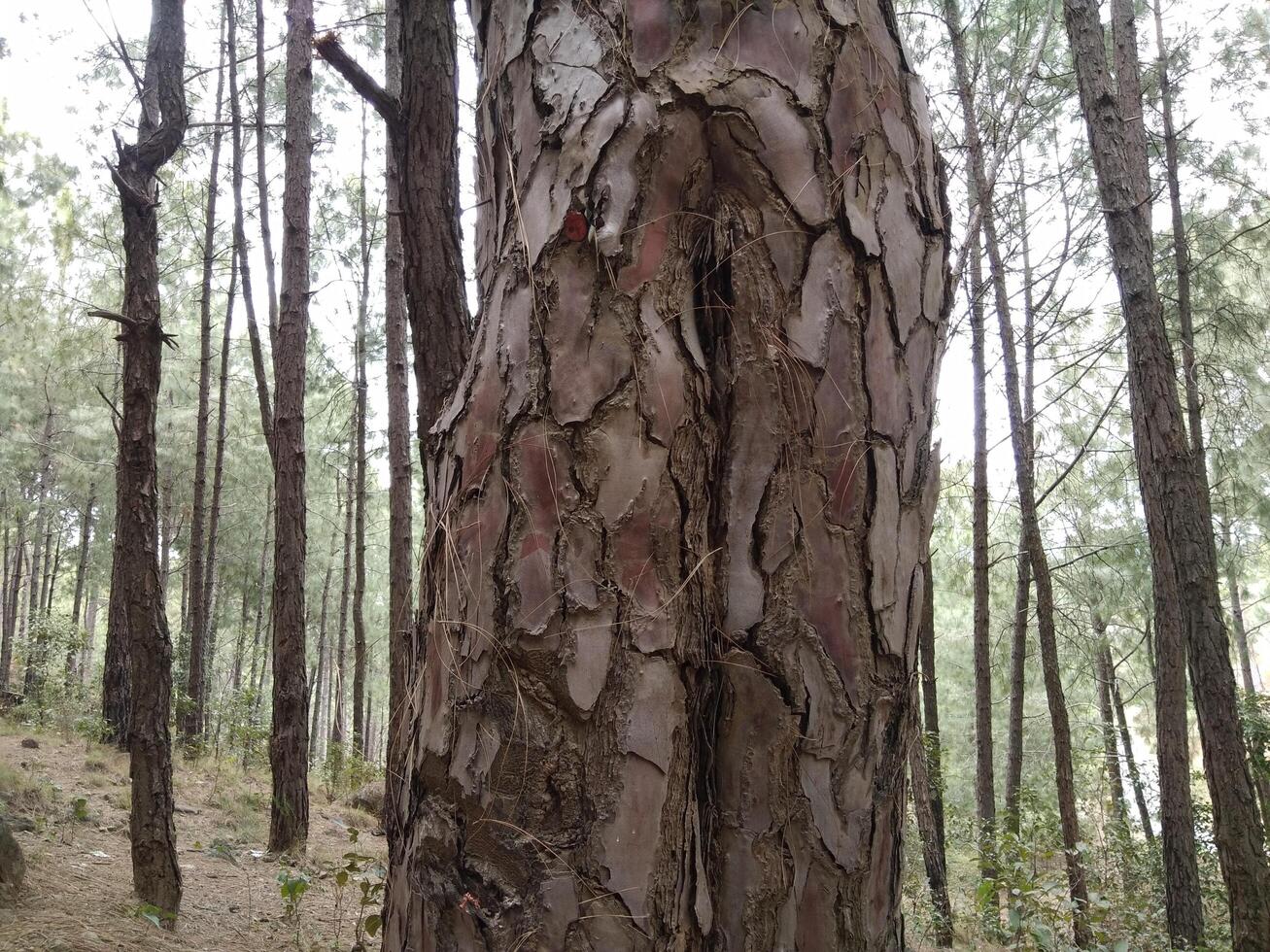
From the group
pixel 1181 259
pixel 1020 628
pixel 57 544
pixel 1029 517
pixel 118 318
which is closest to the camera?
pixel 118 318

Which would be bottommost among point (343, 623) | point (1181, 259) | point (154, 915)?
point (154, 915)

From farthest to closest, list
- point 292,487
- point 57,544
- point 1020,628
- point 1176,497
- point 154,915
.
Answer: point 57,544, point 1020,628, point 292,487, point 1176,497, point 154,915

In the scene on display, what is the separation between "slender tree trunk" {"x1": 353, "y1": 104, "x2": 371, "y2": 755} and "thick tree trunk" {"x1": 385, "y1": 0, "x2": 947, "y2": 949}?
10.3m

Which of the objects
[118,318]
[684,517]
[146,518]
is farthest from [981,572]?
[684,517]

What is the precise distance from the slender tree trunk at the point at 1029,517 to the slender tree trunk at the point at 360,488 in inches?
304

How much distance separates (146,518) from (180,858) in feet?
10.6

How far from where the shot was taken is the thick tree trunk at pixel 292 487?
6469 mm

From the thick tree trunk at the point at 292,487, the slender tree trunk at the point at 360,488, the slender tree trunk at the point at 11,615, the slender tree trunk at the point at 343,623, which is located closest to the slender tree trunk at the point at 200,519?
the slender tree trunk at the point at 343,623

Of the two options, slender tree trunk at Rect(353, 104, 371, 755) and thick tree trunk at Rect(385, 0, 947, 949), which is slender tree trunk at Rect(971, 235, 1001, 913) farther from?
thick tree trunk at Rect(385, 0, 947, 949)

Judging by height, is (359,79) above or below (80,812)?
above

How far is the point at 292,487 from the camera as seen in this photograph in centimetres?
652

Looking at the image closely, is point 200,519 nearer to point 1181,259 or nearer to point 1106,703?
point 1181,259

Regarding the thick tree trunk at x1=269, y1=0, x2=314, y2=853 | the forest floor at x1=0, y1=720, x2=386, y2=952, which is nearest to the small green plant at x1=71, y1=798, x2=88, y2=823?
the forest floor at x1=0, y1=720, x2=386, y2=952

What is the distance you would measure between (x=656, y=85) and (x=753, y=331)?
0.41 meters
